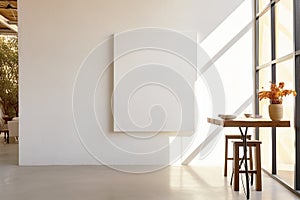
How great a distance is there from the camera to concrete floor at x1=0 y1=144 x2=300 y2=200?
4.66 metres

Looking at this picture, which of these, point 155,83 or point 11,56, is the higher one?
point 11,56

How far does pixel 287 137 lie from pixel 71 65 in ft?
13.0

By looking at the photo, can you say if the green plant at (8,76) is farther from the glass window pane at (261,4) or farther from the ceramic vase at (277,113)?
the ceramic vase at (277,113)

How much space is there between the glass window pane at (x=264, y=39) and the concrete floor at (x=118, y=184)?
2095 millimetres

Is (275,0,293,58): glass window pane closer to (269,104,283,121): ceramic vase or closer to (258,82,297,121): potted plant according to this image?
(258,82,297,121): potted plant

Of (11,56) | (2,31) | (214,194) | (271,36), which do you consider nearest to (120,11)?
(271,36)

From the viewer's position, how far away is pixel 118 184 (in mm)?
5277

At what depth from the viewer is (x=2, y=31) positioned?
13.4 meters

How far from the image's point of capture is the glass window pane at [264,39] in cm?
624

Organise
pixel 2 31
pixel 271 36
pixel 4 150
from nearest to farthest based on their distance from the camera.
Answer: pixel 271 36 < pixel 4 150 < pixel 2 31

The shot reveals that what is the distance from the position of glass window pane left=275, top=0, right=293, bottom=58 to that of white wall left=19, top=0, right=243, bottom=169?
4.46ft

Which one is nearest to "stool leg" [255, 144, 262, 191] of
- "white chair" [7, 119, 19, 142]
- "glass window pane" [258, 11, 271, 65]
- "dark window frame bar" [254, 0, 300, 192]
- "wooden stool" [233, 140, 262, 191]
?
"wooden stool" [233, 140, 262, 191]

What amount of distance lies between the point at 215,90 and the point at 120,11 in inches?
91.6

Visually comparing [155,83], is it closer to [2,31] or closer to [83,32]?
[83,32]
